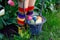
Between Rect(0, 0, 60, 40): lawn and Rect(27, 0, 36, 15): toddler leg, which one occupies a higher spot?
Rect(27, 0, 36, 15): toddler leg

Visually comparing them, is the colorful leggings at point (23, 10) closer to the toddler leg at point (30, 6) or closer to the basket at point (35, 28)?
the toddler leg at point (30, 6)

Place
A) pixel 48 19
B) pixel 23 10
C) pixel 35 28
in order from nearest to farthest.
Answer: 1. pixel 23 10
2. pixel 35 28
3. pixel 48 19

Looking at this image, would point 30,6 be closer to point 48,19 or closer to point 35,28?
point 35,28

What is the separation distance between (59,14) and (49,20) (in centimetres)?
39

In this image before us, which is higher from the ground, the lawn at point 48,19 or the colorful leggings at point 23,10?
the colorful leggings at point 23,10

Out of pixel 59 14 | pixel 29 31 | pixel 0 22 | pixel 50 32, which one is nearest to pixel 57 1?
pixel 59 14

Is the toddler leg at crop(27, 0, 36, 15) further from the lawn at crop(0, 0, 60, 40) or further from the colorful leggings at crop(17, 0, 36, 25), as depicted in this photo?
the lawn at crop(0, 0, 60, 40)

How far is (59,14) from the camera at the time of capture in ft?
12.0

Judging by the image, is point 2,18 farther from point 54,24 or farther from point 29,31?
point 54,24

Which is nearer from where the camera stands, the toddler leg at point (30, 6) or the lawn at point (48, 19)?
the toddler leg at point (30, 6)

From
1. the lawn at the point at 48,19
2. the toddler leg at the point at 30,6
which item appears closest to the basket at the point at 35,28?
the lawn at the point at 48,19

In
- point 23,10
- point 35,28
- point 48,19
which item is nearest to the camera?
point 23,10

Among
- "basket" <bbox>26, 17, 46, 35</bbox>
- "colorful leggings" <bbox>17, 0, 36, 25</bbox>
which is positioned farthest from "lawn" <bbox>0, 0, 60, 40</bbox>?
"colorful leggings" <bbox>17, 0, 36, 25</bbox>

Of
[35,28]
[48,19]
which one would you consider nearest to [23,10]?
[35,28]
